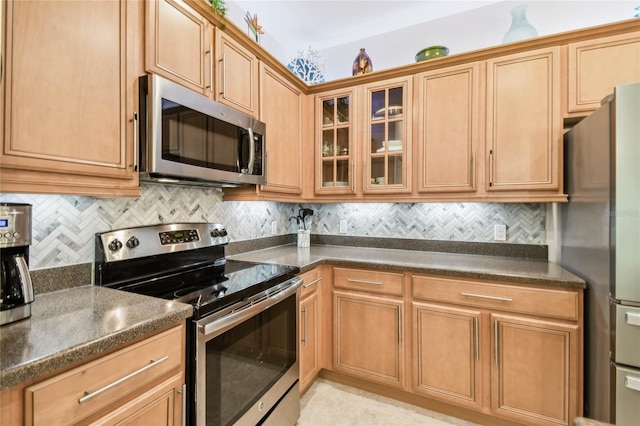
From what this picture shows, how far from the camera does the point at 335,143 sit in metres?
2.53

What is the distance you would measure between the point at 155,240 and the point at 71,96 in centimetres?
76

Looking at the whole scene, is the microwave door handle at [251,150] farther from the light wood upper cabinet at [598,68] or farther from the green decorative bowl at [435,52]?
the light wood upper cabinet at [598,68]

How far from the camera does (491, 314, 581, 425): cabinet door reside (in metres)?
1.58

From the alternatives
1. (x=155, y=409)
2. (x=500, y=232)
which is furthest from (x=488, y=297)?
(x=155, y=409)

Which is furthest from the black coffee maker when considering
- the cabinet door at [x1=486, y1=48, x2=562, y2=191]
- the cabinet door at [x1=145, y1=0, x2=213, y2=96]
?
the cabinet door at [x1=486, y1=48, x2=562, y2=191]

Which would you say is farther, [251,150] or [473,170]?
[473,170]

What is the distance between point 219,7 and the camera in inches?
64.3

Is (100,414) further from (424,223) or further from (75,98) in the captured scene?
(424,223)

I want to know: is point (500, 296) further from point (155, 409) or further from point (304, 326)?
point (155, 409)

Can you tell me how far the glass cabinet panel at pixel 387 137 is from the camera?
228 cm

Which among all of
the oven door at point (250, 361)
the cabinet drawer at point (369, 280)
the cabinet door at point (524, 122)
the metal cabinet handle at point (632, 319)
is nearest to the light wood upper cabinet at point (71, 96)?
the oven door at point (250, 361)

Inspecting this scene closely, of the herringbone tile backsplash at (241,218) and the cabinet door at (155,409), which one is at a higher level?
the herringbone tile backsplash at (241,218)

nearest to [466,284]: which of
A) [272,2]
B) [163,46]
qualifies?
[163,46]

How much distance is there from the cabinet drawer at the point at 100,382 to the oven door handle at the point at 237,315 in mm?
112
